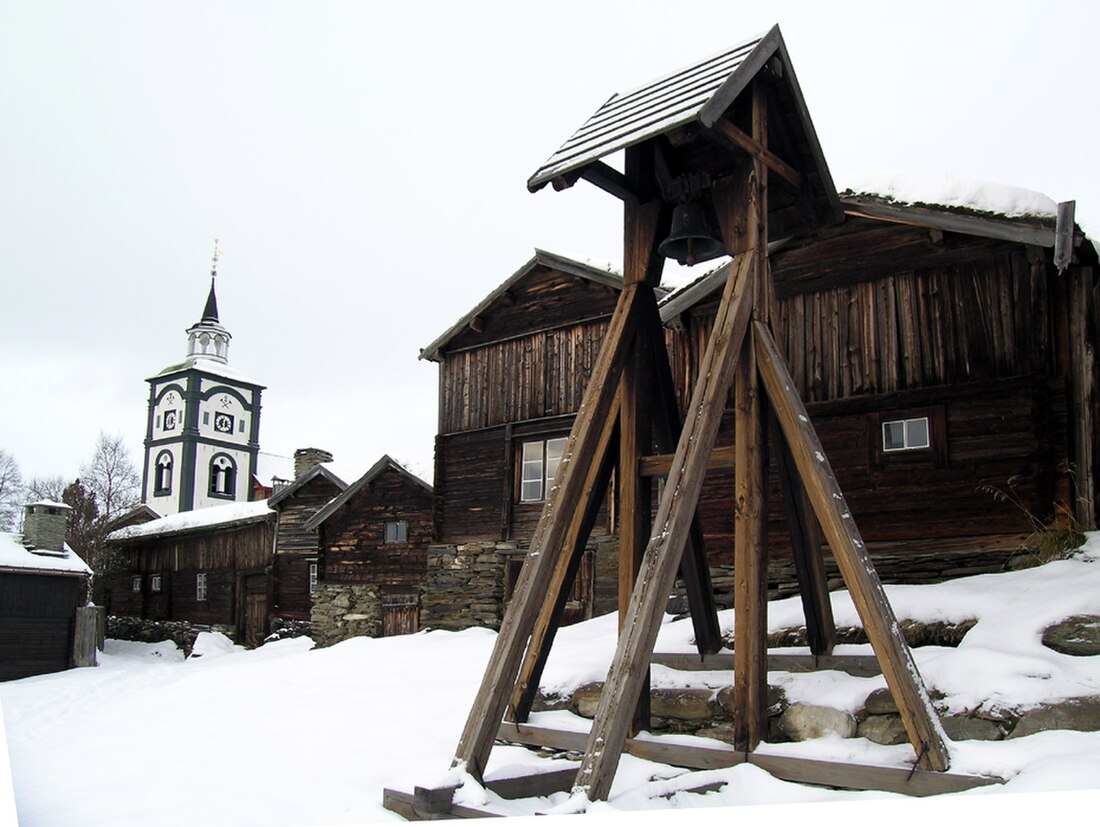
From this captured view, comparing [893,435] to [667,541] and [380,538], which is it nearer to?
[667,541]

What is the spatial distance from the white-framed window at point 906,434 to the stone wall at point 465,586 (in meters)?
8.85

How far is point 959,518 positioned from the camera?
34.9 ft

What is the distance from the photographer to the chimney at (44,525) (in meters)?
25.5

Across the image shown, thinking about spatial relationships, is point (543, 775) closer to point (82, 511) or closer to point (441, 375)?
point (441, 375)

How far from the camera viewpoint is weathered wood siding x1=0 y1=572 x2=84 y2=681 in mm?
24281

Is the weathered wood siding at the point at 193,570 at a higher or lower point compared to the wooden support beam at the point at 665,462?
lower

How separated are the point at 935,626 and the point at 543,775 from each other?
3748 millimetres

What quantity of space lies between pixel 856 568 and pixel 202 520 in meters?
32.5

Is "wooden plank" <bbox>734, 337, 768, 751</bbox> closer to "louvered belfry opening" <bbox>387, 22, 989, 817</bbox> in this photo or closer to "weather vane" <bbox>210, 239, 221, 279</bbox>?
"louvered belfry opening" <bbox>387, 22, 989, 817</bbox>

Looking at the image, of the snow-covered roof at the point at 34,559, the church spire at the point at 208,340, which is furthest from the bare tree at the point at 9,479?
the church spire at the point at 208,340

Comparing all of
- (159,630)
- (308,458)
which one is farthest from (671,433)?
(159,630)

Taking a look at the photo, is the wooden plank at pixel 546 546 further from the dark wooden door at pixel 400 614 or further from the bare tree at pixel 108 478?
the bare tree at pixel 108 478

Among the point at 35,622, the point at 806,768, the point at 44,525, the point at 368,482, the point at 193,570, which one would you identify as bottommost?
the point at 35,622

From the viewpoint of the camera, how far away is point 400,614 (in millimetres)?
23234
